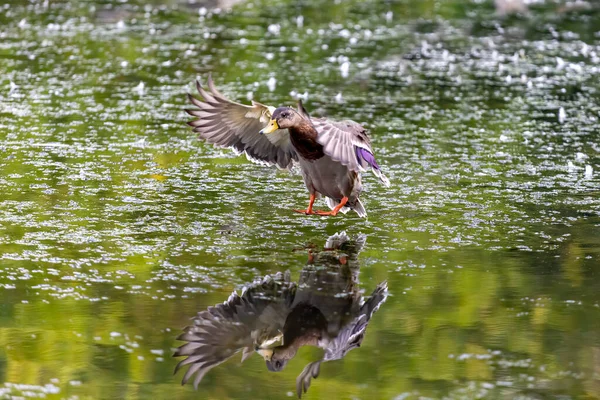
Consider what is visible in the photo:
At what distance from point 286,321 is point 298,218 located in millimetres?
2055

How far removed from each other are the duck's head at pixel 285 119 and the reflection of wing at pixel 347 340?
1406mm

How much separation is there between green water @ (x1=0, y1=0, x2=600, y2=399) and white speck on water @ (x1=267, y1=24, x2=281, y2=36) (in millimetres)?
1651

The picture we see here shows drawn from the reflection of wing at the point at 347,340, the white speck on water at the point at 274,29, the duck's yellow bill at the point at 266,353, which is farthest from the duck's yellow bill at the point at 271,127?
the white speck on water at the point at 274,29

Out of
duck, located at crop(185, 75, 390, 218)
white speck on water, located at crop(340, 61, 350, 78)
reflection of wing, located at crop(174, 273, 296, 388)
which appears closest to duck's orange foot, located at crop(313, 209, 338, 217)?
duck, located at crop(185, 75, 390, 218)

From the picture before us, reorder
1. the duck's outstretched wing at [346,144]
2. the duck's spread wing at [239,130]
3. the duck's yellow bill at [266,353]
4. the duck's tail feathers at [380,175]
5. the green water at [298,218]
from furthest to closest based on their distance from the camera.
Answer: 1. the duck's spread wing at [239,130]
2. the duck's tail feathers at [380,175]
3. the duck's outstretched wing at [346,144]
4. the duck's yellow bill at [266,353]
5. the green water at [298,218]

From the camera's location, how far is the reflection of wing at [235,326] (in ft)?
16.7

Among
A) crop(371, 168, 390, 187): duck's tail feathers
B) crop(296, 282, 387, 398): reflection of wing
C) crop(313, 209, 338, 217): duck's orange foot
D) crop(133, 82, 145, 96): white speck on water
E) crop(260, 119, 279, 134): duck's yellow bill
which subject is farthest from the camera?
crop(133, 82, 145, 96): white speck on water

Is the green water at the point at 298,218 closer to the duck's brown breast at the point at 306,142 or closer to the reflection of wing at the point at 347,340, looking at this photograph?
the reflection of wing at the point at 347,340

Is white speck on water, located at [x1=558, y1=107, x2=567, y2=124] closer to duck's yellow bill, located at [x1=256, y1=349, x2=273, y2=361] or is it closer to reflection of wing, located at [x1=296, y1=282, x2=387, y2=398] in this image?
reflection of wing, located at [x1=296, y1=282, x2=387, y2=398]

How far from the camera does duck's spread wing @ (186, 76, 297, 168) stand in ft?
24.4

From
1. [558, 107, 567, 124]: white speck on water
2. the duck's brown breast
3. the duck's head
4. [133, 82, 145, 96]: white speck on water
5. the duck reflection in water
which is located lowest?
[558, 107, 567, 124]: white speck on water

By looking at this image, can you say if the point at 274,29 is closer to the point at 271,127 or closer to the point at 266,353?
the point at 271,127

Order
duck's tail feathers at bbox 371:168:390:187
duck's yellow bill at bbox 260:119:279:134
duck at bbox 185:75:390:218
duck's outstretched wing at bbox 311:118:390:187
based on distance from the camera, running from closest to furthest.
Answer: duck's outstretched wing at bbox 311:118:390:187 < duck at bbox 185:75:390:218 < duck's yellow bill at bbox 260:119:279:134 < duck's tail feathers at bbox 371:168:390:187

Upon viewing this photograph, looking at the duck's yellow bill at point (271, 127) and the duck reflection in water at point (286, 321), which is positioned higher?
the duck's yellow bill at point (271, 127)
